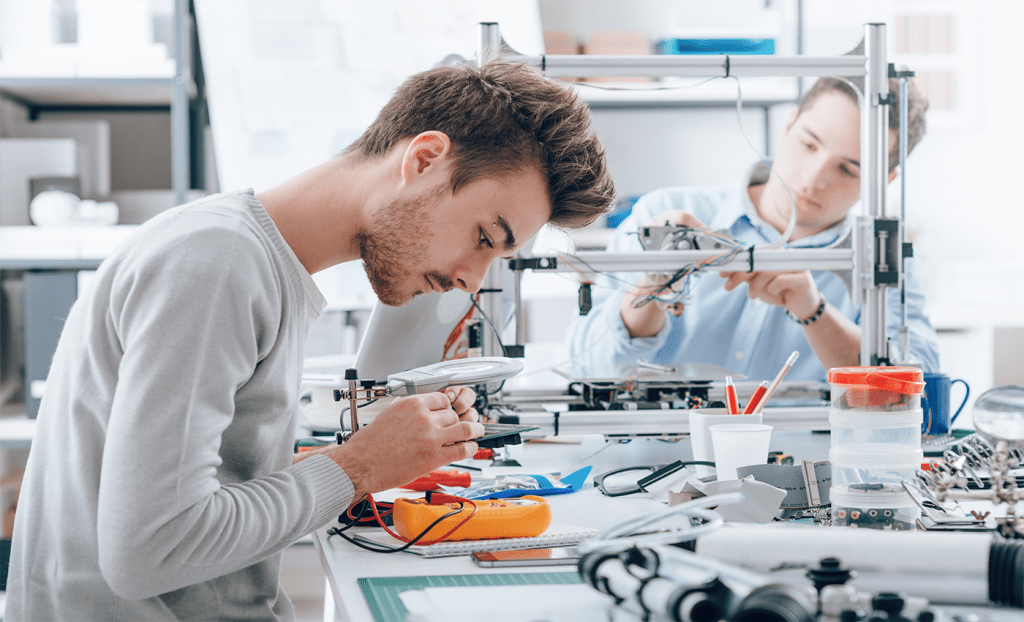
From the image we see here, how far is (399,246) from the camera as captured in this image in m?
0.92

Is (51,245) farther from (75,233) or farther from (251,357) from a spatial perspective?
(251,357)

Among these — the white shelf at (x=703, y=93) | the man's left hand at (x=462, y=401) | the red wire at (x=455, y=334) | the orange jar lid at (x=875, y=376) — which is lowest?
the man's left hand at (x=462, y=401)

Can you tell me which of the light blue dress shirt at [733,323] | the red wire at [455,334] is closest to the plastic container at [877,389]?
the red wire at [455,334]

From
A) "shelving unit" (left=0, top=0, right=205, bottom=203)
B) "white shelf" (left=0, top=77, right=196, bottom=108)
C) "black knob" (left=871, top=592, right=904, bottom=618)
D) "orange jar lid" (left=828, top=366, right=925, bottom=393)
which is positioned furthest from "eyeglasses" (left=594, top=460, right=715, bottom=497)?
"white shelf" (left=0, top=77, right=196, bottom=108)

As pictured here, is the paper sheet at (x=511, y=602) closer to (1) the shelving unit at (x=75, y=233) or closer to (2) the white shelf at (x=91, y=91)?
(1) the shelving unit at (x=75, y=233)

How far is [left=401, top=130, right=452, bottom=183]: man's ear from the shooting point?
88cm

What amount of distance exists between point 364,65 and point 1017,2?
2.39 metres

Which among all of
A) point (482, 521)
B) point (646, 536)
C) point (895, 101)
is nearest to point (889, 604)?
point (646, 536)

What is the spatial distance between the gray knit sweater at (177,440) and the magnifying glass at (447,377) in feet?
0.48

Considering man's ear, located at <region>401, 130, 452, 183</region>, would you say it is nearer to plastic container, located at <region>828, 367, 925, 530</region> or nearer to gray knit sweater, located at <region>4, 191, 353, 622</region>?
gray knit sweater, located at <region>4, 191, 353, 622</region>

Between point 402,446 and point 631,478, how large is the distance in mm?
447

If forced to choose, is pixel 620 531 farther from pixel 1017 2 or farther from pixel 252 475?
pixel 1017 2

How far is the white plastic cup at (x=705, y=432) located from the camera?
3.67 feet

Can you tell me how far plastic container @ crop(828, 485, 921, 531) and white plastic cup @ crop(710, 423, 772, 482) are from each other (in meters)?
0.19
